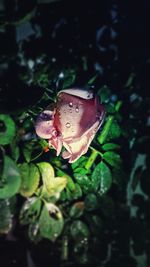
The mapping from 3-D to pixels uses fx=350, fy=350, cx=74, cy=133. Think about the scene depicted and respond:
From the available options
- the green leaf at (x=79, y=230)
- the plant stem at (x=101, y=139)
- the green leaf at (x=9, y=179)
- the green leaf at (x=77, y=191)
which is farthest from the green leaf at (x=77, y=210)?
the green leaf at (x=9, y=179)

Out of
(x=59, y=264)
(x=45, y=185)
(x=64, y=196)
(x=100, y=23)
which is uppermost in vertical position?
(x=100, y=23)

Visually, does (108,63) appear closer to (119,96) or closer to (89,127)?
(119,96)

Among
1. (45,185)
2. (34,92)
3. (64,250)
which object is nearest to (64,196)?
(45,185)

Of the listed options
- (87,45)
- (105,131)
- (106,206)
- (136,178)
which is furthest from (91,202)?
(87,45)

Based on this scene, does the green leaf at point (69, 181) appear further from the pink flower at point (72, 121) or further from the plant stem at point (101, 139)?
the pink flower at point (72, 121)

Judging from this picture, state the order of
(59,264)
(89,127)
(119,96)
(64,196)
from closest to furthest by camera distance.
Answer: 1. (89,127)
2. (64,196)
3. (119,96)
4. (59,264)

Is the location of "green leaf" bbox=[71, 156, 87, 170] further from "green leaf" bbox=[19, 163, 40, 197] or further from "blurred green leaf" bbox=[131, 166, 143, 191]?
"blurred green leaf" bbox=[131, 166, 143, 191]

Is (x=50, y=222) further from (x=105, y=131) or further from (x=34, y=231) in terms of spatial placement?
(x=105, y=131)
